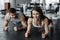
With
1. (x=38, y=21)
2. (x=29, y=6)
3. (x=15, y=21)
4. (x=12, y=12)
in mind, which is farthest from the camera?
(x=29, y=6)

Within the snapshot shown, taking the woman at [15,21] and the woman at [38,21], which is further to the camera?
the woman at [15,21]

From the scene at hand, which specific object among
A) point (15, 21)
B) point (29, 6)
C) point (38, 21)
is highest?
point (29, 6)

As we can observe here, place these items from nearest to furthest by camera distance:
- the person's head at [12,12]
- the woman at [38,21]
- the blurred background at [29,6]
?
1. the woman at [38,21]
2. the person's head at [12,12]
3. the blurred background at [29,6]

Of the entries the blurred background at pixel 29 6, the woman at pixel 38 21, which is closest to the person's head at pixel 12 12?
Result: the woman at pixel 38 21

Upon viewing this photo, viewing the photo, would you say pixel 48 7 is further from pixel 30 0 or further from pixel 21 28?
pixel 21 28

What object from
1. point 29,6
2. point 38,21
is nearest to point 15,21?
point 38,21

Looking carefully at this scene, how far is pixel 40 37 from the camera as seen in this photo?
10.6ft

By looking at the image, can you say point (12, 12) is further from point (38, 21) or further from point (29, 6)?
point (29, 6)

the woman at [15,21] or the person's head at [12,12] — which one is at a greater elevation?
the person's head at [12,12]

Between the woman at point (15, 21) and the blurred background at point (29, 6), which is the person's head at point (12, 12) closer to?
the woman at point (15, 21)

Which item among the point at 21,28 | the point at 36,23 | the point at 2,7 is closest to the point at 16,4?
the point at 2,7

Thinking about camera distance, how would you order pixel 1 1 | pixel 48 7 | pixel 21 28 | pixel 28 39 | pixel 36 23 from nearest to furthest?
pixel 28 39 < pixel 36 23 < pixel 21 28 < pixel 48 7 < pixel 1 1

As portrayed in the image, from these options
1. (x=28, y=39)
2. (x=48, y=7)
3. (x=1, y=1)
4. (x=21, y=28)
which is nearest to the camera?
(x=28, y=39)

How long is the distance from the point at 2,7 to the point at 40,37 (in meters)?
5.28
